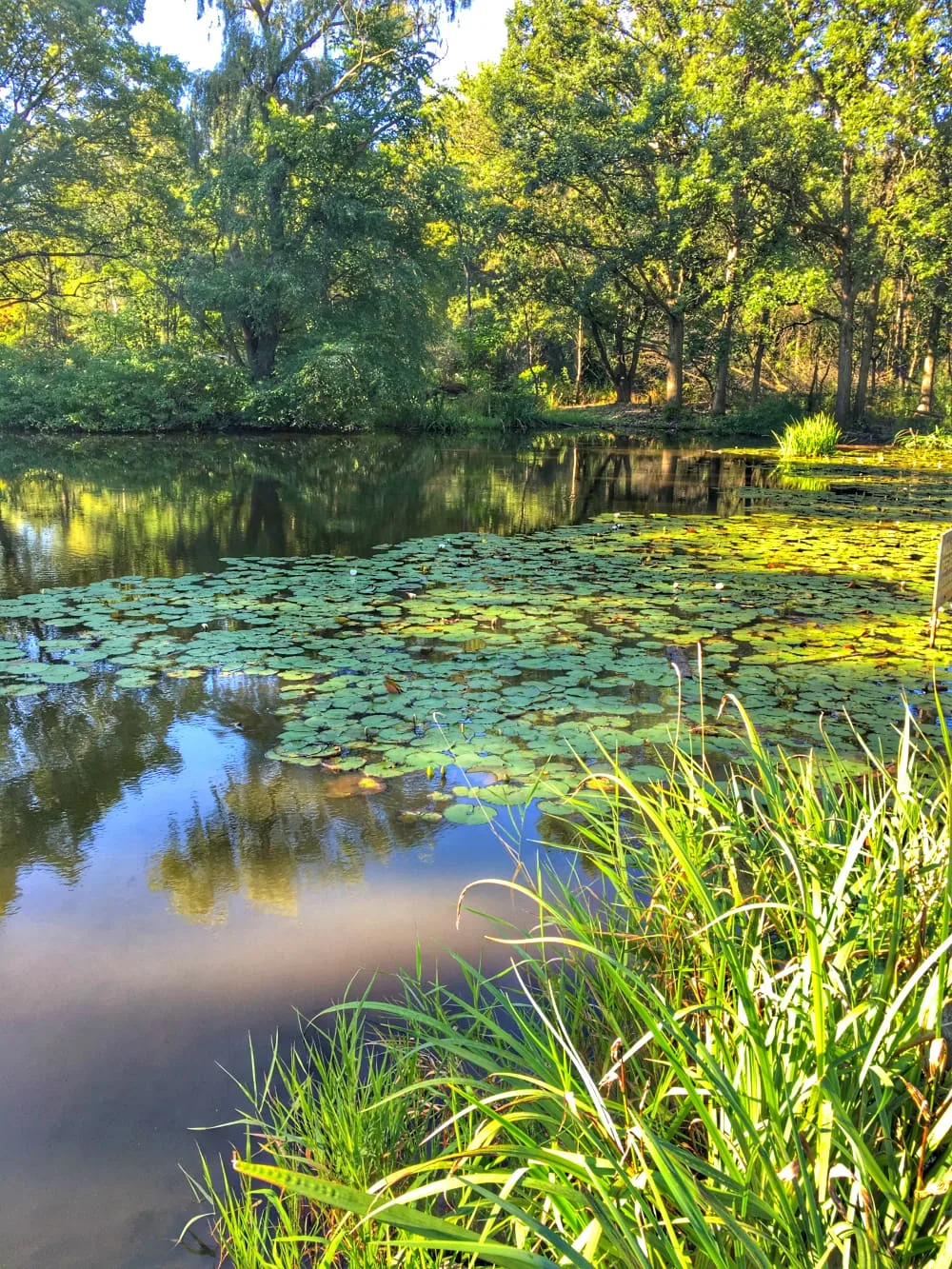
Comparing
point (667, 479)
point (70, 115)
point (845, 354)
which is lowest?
point (667, 479)

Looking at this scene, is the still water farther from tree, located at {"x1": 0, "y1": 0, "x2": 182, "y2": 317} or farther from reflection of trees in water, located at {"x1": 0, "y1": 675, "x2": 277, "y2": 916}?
tree, located at {"x1": 0, "y1": 0, "x2": 182, "y2": 317}

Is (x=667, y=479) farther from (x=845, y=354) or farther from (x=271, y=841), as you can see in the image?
(x=271, y=841)

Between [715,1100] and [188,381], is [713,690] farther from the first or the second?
[188,381]

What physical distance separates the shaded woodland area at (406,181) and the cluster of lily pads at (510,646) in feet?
43.5

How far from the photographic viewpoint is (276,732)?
3785 mm

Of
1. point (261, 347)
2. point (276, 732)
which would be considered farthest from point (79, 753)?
point (261, 347)

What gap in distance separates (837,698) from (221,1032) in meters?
3.11

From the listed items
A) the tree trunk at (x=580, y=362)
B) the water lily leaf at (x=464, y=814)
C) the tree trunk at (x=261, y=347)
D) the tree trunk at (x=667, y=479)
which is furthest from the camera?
the tree trunk at (x=580, y=362)

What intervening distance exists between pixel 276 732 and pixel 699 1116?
112 inches

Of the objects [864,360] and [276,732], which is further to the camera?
[864,360]

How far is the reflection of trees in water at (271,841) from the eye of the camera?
269cm

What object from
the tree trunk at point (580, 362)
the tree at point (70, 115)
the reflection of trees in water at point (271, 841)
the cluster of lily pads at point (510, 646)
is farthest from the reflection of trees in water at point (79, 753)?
the tree trunk at point (580, 362)

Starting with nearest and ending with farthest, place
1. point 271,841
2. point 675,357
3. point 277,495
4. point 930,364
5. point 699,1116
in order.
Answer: point 699,1116 < point 271,841 < point 277,495 < point 930,364 < point 675,357

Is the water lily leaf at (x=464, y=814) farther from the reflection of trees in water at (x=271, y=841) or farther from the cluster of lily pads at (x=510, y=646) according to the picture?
the reflection of trees in water at (x=271, y=841)
